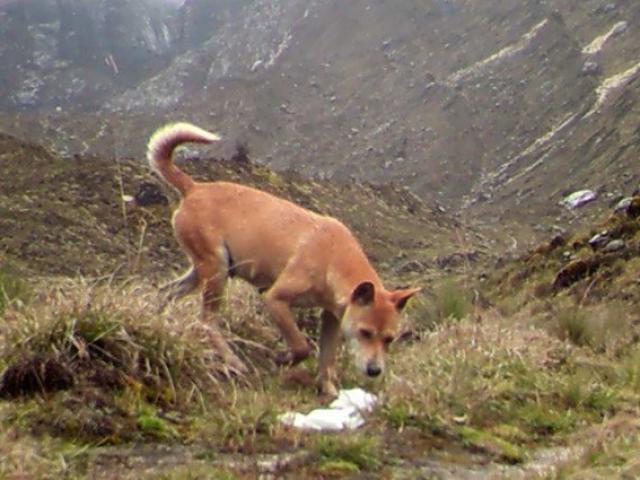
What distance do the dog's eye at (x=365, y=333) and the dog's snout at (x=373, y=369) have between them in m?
0.21

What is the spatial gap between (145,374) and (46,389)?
0.61 meters

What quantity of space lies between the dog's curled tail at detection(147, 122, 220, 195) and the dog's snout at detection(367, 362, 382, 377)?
2.52 m

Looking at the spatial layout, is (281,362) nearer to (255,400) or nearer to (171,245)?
(255,400)

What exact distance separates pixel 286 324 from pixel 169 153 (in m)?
2.10

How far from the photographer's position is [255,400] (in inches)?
313

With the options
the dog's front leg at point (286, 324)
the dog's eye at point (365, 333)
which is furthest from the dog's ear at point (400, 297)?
the dog's front leg at point (286, 324)

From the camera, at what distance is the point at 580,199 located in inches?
3730

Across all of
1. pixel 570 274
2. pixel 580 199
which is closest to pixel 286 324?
pixel 570 274

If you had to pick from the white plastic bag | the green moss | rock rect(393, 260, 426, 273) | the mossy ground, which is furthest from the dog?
rock rect(393, 260, 426, 273)

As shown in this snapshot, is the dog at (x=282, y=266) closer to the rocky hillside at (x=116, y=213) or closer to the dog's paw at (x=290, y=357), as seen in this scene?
the dog's paw at (x=290, y=357)

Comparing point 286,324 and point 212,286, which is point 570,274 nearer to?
point 212,286

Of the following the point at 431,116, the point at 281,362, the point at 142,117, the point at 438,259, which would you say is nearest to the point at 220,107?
the point at 142,117

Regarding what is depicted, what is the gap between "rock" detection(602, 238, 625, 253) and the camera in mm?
22016

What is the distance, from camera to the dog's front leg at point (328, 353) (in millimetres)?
9203
